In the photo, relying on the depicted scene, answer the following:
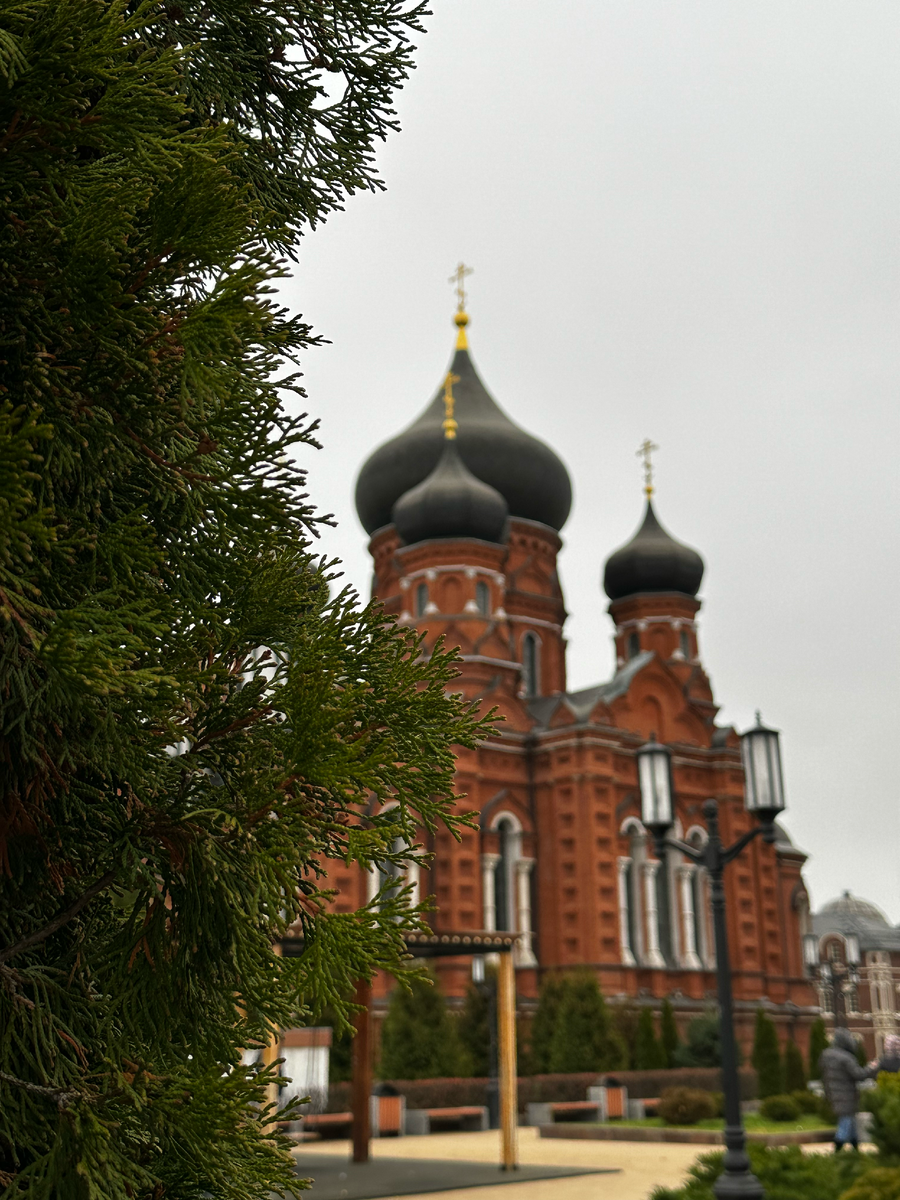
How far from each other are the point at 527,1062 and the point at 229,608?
86.3 feet

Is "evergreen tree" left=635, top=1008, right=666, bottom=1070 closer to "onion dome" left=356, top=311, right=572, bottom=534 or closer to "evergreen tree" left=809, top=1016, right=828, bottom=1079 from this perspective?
"evergreen tree" left=809, top=1016, right=828, bottom=1079

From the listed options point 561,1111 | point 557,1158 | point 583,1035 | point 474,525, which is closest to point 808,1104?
point 561,1111

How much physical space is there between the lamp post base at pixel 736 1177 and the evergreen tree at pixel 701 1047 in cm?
2001

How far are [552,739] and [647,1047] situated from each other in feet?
26.3

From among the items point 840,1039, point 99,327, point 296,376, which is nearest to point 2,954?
point 99,327

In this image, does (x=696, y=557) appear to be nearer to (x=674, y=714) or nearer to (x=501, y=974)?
(x=674, y=714)

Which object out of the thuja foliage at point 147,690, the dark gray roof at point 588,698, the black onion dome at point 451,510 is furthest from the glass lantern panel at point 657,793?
the black onion dome at point 451,510

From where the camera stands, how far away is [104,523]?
3424mm

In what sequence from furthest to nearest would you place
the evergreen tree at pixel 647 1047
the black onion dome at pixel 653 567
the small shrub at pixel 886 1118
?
the black onion dome at pixel 653 567 → the evergreen tree at pixel 647 1047 → the small shrub at pixel 886 1118

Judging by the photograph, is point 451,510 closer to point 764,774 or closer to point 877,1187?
point 764,774

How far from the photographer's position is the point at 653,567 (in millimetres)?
40469

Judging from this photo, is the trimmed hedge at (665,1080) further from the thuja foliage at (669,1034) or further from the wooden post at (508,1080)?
the wooden post at (508,1080)

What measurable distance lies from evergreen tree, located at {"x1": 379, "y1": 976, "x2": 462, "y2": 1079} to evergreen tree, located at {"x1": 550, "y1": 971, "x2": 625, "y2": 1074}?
2.81 metres

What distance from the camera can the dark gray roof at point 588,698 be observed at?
3322cm
